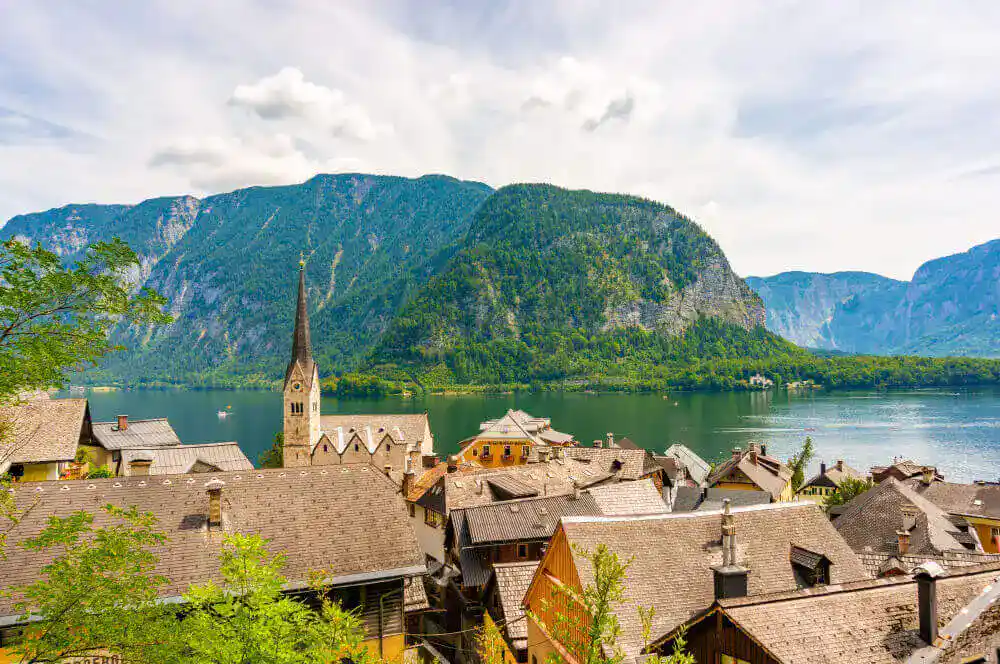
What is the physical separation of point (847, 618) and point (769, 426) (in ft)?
460

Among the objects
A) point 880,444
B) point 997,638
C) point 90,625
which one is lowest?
point 880,444

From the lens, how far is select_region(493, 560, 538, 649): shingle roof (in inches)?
894

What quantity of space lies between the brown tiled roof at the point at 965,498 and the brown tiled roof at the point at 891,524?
35.8 feet

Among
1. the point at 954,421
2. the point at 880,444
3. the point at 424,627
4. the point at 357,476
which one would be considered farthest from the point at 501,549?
the point at 954,421

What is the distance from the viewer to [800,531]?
2086 cm

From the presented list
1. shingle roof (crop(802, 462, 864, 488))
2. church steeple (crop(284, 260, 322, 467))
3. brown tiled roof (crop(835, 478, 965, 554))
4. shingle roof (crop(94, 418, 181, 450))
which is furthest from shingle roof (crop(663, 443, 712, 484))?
shingle roof (crop(94, 418, 181, 450))

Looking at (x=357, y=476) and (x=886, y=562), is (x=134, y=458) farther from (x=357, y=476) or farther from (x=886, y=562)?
(x=886, y=562)

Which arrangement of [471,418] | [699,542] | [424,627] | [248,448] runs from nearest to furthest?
[699,542] < [424,627] < [248,448] < [471,418]

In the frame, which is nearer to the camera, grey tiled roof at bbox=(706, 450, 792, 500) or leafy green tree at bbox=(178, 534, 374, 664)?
leafy green tree at bbox=(178, 534, 374, 664)

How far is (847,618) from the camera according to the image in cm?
1357

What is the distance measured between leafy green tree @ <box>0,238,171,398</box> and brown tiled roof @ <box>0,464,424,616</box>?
9.92m

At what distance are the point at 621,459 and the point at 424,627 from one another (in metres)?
24.9

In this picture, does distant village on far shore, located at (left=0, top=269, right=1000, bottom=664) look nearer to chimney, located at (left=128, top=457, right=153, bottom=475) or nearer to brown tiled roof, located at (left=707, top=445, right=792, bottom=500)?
chimney, located at (left=128, top=457, right=153, bottom=475)

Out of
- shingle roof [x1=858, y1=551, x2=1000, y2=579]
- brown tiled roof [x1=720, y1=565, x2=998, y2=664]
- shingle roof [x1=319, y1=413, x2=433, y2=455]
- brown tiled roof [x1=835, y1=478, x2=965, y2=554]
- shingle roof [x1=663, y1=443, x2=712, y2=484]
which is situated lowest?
shingle roof [x1=663, y1=443, x2=712, y2=484]
